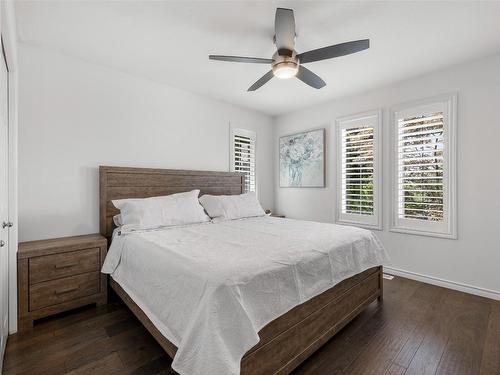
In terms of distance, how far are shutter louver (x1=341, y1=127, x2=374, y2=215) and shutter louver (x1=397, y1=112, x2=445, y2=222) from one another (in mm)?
388

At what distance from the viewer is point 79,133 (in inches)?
109

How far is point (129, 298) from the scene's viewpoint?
7.00 feet

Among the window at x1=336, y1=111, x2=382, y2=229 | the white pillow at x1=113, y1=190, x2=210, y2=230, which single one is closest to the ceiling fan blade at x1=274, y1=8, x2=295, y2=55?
the white pillow at x1=113, y1=190, x2=210, y2=230

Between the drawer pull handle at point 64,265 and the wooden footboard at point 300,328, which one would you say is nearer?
the wooden footboard at point 300,328

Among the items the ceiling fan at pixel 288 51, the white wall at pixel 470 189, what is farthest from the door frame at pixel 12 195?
the white wall at pixel 470 189

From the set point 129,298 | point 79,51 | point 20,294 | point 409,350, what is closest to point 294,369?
point 409,350

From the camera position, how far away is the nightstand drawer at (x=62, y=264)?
85.9 inches

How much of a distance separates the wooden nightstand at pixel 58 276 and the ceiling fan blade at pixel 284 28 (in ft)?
8.25

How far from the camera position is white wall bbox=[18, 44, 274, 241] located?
2.49m

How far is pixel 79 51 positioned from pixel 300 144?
3.39 metres

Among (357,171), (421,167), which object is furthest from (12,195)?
(421,167)

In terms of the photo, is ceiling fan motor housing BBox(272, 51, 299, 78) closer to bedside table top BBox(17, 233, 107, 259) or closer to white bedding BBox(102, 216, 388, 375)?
white bedding BBox(102, 216, 388, 375)

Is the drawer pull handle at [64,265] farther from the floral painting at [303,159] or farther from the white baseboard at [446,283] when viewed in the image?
the white baseboard at [446,283]

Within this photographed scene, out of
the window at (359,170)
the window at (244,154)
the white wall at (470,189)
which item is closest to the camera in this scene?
the white wall at (470,189)
